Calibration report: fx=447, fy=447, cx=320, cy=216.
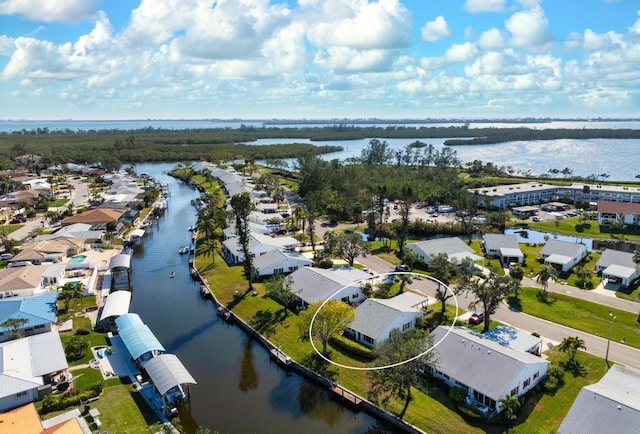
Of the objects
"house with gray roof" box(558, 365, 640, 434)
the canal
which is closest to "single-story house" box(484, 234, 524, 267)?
"house with gray roof" box(558, 365, 640, 434)

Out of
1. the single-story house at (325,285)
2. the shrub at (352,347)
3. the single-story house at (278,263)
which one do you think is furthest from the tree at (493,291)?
the single-story house at (278,263)

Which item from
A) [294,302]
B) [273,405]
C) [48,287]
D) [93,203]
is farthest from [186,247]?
[273,405]

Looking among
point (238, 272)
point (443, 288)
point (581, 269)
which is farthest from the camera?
point (238, 272)

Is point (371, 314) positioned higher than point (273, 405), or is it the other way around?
point (371, 314)

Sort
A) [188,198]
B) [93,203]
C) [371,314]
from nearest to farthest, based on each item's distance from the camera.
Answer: [371,314] < [93,203] < [188,198]

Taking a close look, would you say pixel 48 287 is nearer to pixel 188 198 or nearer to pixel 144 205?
pixel 144 205

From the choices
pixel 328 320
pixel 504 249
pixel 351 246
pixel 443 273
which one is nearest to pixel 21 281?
→ pixel 328 320

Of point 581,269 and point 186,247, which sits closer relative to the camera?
point 581,269
